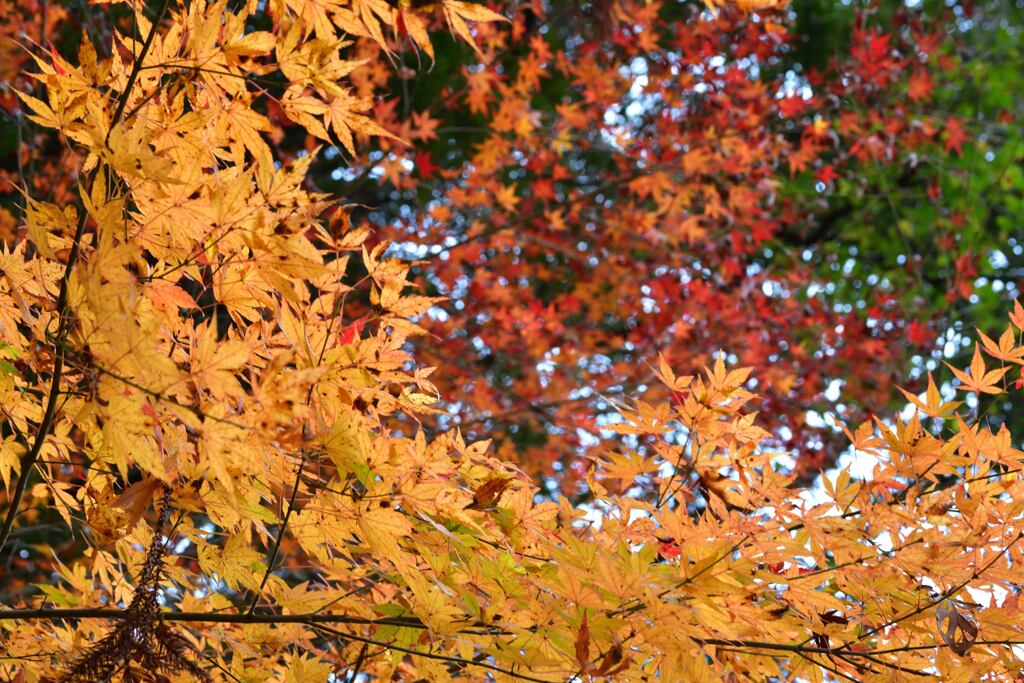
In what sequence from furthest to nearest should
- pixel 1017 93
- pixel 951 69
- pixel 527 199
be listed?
pixel 1017 93
pixel 951 69
pixel 527 199

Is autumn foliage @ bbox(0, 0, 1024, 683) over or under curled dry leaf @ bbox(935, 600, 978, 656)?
over

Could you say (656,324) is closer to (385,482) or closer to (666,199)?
(666,199)

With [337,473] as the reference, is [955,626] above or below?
below

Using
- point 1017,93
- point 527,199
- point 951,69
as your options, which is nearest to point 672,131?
point 527,199

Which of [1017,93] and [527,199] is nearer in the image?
[527,199]

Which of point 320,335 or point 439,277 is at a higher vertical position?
point 439,277

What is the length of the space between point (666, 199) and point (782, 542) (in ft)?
13.4

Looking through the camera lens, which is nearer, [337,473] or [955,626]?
[955,626]

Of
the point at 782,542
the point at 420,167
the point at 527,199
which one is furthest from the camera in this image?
the point at 527,199

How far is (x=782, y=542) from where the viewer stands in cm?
126

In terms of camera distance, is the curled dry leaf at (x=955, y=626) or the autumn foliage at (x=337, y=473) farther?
the curled dry leaf at (x=955, y=626)

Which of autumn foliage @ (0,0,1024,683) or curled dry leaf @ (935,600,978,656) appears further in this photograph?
curled dry leaf @ (935,600,978,656)

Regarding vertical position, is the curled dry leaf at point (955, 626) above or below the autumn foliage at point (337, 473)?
below

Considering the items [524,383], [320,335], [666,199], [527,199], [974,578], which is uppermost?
[527,199]
